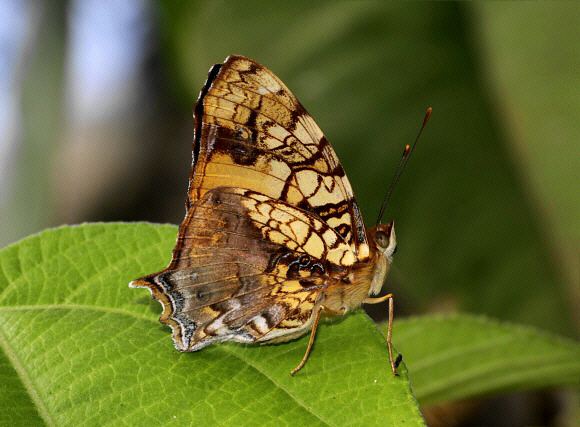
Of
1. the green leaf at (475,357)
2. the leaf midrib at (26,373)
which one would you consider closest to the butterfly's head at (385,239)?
the green leaf at (475,357)

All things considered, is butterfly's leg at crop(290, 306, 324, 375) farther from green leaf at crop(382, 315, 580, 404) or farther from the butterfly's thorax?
green leaf at crop(382, 315, 580, 404)

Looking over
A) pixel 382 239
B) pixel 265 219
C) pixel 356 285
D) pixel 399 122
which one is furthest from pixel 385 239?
pixel 399 122

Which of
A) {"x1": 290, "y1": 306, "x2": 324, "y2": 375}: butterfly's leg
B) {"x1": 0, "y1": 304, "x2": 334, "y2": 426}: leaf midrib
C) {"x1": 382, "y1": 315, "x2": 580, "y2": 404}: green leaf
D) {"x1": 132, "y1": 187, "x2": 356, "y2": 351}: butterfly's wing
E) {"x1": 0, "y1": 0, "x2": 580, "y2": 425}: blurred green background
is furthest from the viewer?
{"x1": 0, "y1": 0, "x2": 580, "y2": 425}: blurred green background

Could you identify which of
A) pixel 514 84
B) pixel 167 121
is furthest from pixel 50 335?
pixel 167 121

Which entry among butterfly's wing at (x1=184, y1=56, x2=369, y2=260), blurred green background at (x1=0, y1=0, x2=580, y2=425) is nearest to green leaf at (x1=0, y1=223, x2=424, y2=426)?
butterfly's wing at (x1=184, y1=56, x2=369, y2=260)

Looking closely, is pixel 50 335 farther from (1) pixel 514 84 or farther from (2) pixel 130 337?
(1) pixel 514 84
